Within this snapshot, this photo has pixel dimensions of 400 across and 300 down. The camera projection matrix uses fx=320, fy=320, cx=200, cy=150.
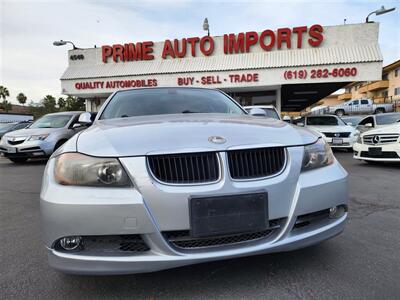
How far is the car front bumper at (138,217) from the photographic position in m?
1.76

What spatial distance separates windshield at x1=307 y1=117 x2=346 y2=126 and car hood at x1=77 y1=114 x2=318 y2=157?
10554mm

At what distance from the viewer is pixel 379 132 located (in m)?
7.64

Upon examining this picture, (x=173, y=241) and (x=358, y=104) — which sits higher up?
(x=358, y=104)

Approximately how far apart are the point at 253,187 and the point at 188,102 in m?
1.91

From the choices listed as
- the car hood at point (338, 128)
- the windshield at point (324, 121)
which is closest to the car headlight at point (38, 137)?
the car hood at point (338, 128)

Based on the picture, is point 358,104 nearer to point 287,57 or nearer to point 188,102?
point 287,57

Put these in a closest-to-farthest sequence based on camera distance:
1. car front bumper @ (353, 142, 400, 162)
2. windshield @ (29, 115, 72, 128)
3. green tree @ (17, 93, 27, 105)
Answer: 1. car front bumper @ (353, 142, 400, 162)
2. windshield @ (29, 115, 72, 128)
3. green tree @ (17, 93, 27, 105)

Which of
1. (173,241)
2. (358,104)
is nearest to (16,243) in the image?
(173,241)

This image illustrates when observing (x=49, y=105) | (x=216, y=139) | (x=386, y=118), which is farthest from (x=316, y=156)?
(x=49, y=105)

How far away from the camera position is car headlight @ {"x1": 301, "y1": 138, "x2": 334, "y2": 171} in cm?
214

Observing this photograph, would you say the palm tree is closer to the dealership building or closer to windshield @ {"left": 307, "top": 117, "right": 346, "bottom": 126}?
the dealership building

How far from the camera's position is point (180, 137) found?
197cm

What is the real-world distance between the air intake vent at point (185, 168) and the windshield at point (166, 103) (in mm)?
1495

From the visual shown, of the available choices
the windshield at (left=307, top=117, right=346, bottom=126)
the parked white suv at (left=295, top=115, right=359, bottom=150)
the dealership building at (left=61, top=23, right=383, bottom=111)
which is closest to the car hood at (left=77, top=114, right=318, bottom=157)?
the parked white suv at (left=295, top=115, right=359, bottom=150)
